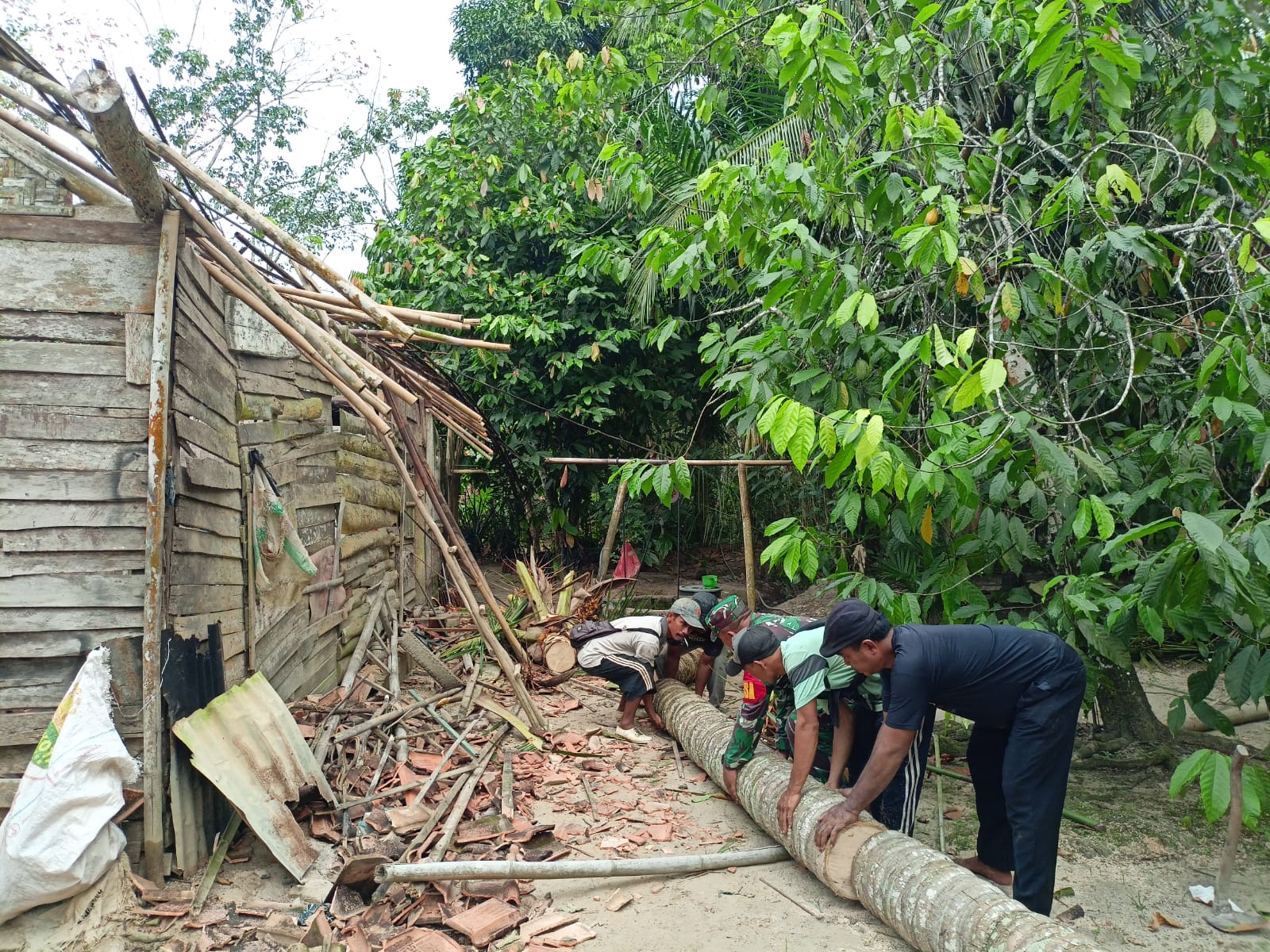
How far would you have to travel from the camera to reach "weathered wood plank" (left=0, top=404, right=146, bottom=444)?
3848 mm

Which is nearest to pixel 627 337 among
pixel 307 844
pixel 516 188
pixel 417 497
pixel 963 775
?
pixel 516 188

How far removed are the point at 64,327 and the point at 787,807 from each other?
422cm

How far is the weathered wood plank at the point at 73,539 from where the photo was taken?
3828 millimetres

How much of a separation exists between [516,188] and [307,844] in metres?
8.56

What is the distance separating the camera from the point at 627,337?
1023 centimetres

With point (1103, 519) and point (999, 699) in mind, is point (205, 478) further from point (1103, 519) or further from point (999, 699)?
point (1103, 519)

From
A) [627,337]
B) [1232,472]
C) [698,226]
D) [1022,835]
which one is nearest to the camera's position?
[1022,835]

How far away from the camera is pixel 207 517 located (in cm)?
437

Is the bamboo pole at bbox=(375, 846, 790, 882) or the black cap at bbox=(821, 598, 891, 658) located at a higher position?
the black cap at bbox=(821, 598, 891, 658)

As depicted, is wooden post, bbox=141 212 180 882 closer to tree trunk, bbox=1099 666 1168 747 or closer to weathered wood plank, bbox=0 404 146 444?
weathered wood plank, bbox=0 404 146 444

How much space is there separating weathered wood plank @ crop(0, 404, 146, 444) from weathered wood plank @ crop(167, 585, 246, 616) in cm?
75

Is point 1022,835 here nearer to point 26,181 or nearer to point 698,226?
point 698,226

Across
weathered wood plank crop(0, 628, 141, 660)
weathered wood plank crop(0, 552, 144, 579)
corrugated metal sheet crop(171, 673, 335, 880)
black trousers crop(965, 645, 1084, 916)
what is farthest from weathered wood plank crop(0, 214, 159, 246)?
black trousers crop(965, 645, 1084, 916)

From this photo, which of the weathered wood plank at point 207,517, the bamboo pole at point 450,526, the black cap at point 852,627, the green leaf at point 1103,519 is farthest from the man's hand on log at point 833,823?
the weathered wood plank at point 207,517
